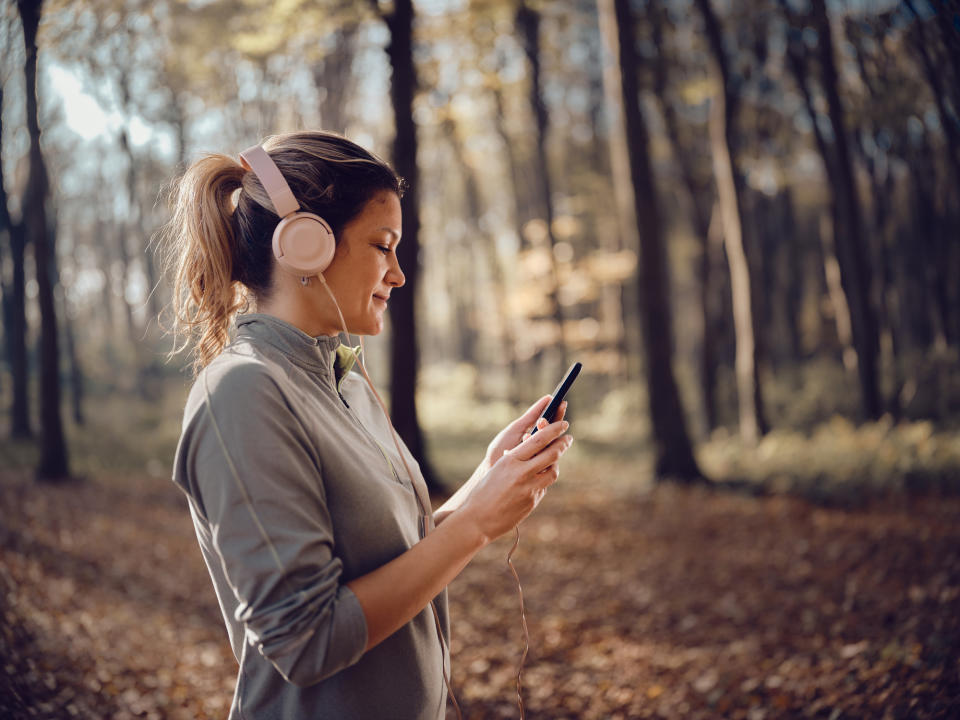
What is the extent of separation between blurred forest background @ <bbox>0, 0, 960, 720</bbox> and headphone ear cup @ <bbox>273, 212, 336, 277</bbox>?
1.53 ft

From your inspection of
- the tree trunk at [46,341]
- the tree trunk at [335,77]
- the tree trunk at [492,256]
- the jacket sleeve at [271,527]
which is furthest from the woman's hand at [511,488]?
the tree trunk at [492,256]

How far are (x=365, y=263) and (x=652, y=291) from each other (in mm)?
8496

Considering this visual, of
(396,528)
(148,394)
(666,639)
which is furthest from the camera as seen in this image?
(148,394)

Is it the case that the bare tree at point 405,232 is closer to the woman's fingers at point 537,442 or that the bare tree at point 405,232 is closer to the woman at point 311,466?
the woman at point 311,466

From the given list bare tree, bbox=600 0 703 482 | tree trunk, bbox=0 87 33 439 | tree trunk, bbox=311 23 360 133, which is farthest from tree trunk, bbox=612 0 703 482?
tree trunk, bbox=0 87 33 439

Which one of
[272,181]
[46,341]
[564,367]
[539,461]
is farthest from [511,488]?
[564,367]

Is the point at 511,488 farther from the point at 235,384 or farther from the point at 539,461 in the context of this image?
the point at 235,384

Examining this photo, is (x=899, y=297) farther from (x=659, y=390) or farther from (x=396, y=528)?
(x=396, y=528)

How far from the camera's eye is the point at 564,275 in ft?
57.5

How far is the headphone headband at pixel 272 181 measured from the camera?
1503 millimetres

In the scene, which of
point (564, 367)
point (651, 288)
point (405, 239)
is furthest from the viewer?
point (564, 367)

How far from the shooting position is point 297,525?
123 cm

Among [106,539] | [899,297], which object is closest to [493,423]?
[106,539]

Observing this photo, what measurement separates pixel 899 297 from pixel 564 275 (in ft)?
52.8
